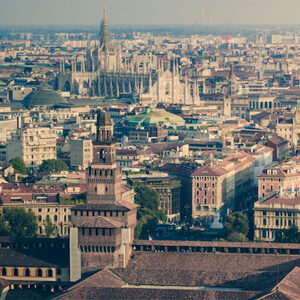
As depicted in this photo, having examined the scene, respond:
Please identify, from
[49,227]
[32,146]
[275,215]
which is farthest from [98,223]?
[32,146]

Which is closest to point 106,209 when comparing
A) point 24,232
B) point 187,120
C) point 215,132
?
point 24,232

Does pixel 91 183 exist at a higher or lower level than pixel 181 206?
higher

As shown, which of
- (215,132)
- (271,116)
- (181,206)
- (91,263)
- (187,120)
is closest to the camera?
(91,263)

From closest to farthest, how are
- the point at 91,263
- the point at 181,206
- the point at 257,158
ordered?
the point at 91,263
the point at 181,206
the point at 257,158

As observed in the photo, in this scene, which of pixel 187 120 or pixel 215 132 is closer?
pixel 215 132

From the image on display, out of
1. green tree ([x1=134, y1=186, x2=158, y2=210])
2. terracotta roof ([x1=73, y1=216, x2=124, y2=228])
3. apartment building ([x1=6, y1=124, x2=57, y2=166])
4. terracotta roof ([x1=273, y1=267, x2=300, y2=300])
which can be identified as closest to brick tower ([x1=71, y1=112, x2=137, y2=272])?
terracotta roof ([x1=73, y1=216, x2=124, y2=228])

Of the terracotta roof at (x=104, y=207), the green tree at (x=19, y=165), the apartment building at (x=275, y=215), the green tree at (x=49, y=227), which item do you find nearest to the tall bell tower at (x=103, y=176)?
the terracotta roof at (x=104, y=207)

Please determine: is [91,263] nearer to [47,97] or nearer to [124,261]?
[124,261]
